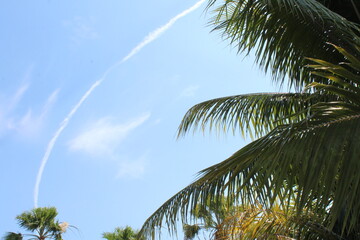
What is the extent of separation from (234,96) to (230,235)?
1.69 metres

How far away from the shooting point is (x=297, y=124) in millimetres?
2457

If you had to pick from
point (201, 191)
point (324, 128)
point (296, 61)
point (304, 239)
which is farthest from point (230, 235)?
point (324, 128)

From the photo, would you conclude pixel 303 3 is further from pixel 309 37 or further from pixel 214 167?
pixel 214 167

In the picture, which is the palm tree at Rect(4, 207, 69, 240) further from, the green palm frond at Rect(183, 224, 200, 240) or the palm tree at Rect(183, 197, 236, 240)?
the palm tree at Rect(183, 197, 236, 240)

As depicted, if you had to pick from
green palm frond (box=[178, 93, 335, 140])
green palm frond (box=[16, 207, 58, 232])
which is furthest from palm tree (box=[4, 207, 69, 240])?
green palm frond (box=[178, 93, 335, 140])

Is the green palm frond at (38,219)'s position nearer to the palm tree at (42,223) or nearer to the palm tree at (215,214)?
the palm tree at (42,223)

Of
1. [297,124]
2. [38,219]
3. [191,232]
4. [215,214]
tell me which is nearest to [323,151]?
[297,124]

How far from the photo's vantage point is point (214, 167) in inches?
116

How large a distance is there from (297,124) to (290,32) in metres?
2.02

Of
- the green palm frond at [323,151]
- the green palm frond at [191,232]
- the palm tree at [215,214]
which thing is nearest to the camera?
the green palm frond at [323,151]

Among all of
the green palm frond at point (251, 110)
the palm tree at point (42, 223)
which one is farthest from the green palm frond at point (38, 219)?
the green palm frond at point (251, 110)

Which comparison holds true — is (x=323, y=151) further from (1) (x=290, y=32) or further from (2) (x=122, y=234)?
(2) (x=122, y=234)

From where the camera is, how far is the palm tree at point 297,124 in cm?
229

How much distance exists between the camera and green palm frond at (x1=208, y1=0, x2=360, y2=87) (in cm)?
362
